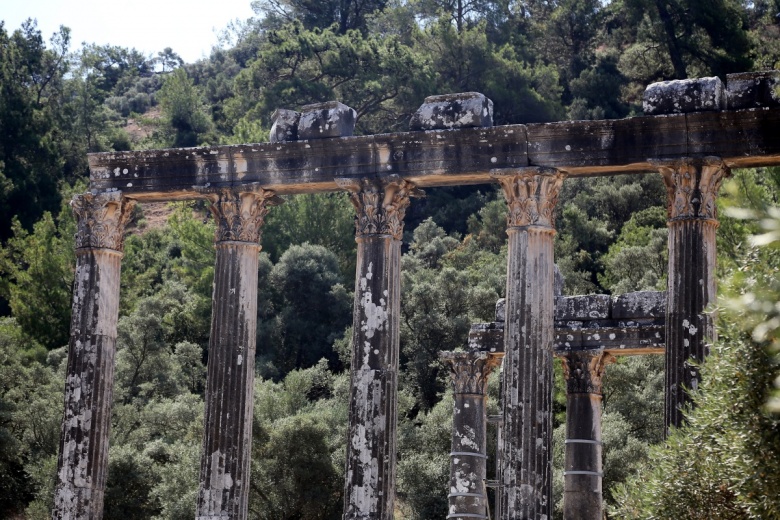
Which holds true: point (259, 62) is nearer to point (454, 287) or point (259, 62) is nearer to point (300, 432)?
point (454, 287)

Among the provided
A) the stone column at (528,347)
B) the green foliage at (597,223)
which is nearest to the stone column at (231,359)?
the stone column at (528,347)

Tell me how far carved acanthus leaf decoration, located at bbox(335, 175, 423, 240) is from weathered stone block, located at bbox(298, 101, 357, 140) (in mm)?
945

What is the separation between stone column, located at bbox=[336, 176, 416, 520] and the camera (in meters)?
22.2

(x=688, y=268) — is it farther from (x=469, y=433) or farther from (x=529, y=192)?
(x=469, y=433)

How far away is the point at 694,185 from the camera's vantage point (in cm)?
2130

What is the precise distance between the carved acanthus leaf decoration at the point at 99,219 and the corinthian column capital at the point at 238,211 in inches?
71.7

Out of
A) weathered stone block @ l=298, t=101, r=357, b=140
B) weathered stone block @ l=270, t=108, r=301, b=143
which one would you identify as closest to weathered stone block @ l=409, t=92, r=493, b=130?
weathered stone block @ l=298, t=101, r=357, b=140

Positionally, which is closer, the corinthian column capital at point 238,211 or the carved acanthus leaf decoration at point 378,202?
the carved acanthus leaf decoration at point 378,202

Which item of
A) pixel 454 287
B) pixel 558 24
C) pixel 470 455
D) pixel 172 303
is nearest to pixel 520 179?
pixel 470 455

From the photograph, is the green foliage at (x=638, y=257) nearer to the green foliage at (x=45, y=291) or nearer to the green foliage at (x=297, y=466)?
the green foliage at (x=297, y=466)

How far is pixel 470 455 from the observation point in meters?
28.5

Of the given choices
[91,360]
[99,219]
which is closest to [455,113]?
[99,219]

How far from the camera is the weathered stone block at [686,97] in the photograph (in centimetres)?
2125

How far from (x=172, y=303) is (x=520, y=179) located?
114 feet
